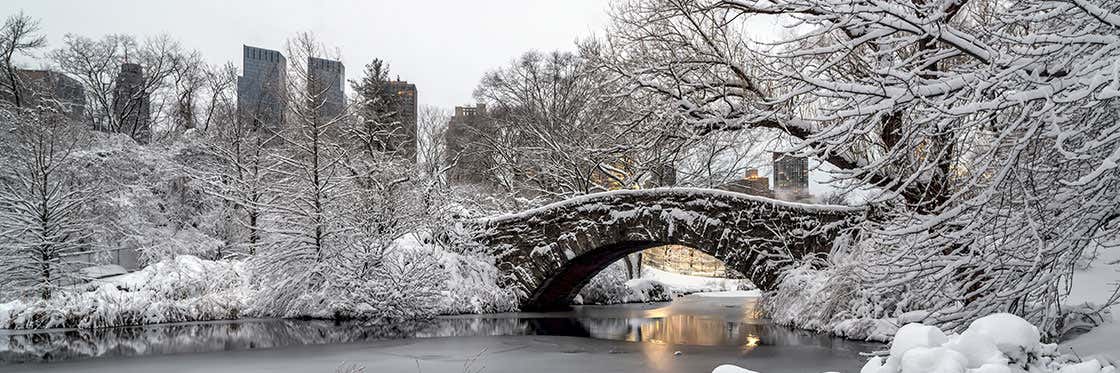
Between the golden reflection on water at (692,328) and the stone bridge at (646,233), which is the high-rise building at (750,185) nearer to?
the golden reflection on water at (692,328)

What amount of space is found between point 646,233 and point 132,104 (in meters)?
21.5

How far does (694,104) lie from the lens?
11.2 m

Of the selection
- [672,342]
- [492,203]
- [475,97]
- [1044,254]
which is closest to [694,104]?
[672,342]

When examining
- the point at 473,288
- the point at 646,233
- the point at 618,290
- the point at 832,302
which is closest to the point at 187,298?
the point at 473,288

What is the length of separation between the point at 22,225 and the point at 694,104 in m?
12.2

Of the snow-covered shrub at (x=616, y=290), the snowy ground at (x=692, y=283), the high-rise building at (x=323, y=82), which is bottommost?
the snowy ground at (x=692, y=283)

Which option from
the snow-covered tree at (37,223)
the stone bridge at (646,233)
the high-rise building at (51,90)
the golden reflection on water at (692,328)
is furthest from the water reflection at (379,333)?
the high-rise building at (51,90)

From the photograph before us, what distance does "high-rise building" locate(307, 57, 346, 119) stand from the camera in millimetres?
16750

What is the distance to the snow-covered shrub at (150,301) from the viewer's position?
14.1m

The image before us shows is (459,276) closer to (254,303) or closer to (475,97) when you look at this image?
(254,303)

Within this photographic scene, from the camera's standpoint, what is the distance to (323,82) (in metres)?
17.3

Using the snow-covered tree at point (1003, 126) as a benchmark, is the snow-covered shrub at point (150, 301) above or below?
below

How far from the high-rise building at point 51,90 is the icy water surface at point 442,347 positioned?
38.4 ft

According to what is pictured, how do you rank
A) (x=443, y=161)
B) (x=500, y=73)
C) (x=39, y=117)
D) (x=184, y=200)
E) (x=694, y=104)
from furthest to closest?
1. (x=443, y=161)
2. (x=500, y=73)
3. (x=184, y=200)
4. (x=39, y=117)
5. (x=694, y=104)
